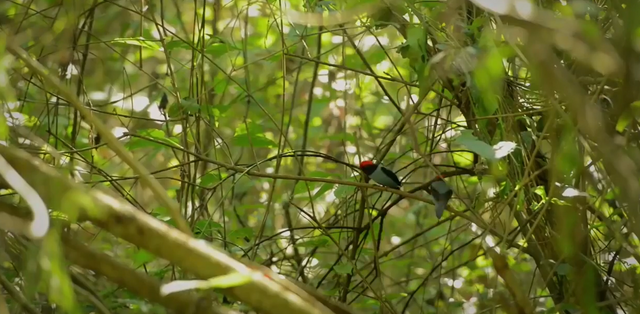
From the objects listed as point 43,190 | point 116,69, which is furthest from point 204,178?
point 116,69

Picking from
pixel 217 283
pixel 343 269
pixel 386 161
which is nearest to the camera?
pixel 217 283

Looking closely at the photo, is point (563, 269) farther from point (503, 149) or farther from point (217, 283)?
point (217, 283)

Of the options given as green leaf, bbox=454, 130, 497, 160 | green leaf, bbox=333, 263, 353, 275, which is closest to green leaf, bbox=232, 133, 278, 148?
green leaf, bbox=333, 263, 353, 275

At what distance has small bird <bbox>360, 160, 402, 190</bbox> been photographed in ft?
4.86

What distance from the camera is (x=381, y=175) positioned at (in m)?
1.50

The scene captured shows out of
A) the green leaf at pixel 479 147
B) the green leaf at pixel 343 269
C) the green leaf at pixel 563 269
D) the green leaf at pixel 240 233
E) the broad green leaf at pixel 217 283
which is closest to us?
the broad green leaf at pixel 217 283

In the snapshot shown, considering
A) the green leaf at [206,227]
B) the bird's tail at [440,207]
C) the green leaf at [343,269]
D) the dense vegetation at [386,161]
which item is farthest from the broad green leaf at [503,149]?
the green leaf at [206,227]

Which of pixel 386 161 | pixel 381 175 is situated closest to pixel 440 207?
pixel 381 175

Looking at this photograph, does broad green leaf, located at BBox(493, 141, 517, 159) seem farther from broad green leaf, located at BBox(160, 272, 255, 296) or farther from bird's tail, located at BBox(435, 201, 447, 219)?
broad green leaf, located at BBox(160, 272, 255, 296)

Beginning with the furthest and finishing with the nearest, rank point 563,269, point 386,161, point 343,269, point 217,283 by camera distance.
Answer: point 386,161 → point 343,269 → point 563,269 → point 217,283

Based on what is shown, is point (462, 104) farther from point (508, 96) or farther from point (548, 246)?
point (548, 246)

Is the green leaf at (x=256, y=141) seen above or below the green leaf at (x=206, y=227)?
above

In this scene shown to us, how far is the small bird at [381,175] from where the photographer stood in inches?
58.3

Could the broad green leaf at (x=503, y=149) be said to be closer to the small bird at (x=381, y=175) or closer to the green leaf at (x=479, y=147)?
the green leaf at (x=479, y=147)
